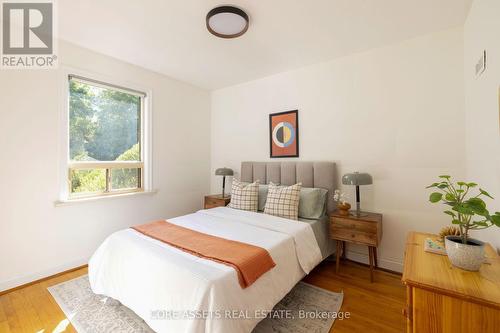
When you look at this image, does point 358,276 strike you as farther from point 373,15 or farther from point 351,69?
point 373,15

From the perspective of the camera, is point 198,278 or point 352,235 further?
point 352,235

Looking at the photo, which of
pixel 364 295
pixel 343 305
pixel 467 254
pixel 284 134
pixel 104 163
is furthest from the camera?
pixel 284 134

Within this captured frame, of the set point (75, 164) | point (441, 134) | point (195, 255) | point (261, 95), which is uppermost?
point (261, 95)

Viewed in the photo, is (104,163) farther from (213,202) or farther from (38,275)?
(213,202)

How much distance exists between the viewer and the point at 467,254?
1108mm

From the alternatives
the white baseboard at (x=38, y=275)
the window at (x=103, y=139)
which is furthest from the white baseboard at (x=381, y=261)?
the white baseboard at (x=38, y=275)

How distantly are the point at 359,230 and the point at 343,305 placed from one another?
77cm

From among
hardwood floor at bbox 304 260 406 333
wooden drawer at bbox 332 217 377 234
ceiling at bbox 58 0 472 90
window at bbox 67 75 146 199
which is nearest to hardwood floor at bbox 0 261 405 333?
hardwood floor at bbox 304 260 406 333

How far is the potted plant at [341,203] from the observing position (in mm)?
2587

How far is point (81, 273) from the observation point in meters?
2.55

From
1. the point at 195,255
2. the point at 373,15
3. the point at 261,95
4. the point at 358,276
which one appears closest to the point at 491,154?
the point at 373,15

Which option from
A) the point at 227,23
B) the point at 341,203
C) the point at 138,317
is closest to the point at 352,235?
the point at 341,203

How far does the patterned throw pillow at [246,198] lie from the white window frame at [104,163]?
1.37 metres

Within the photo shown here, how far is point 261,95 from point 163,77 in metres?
1.62
